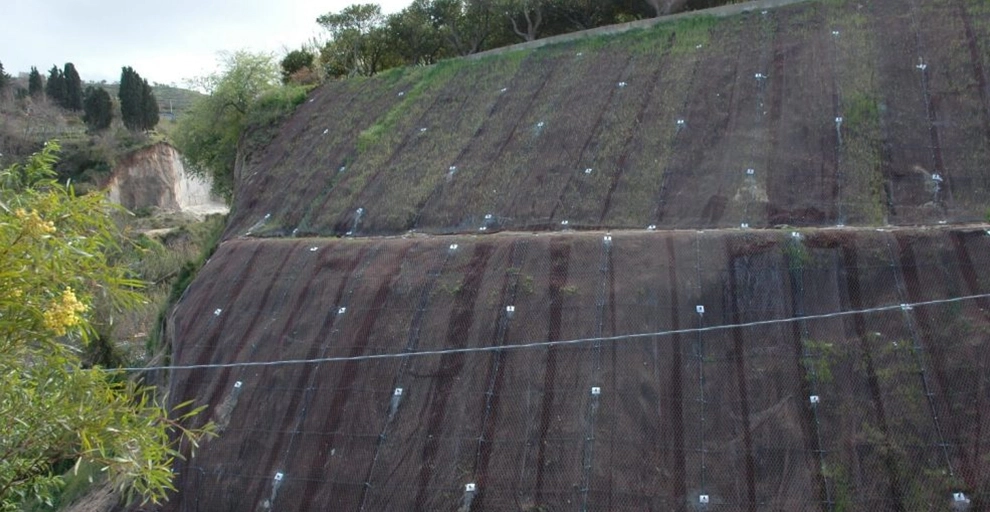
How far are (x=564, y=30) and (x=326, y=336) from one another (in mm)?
15251

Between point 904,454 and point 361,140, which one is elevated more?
point 361,140

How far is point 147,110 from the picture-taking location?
164 ft

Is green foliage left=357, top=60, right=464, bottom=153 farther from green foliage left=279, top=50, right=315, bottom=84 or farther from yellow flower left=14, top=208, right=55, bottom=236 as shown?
yellow flower left=14, top=208, right=55, bottom=236

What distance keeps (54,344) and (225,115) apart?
2045 cm

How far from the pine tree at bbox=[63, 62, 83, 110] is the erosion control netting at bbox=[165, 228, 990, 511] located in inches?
1807

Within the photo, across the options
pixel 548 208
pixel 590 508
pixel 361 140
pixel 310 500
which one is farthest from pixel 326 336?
pixel 361 140

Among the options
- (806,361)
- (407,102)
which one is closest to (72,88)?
(407,102)

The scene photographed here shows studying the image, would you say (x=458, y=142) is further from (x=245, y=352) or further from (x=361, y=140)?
(x=245, y=352)

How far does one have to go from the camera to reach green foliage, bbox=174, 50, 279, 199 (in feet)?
80.3

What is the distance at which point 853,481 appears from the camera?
28.9 feet

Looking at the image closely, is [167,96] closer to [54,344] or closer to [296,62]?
[296,62]

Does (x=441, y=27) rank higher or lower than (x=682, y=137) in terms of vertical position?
higher

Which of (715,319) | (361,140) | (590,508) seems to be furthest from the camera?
(361,140)

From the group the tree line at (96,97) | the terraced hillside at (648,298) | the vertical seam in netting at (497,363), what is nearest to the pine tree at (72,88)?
the tree line at (96,97)
